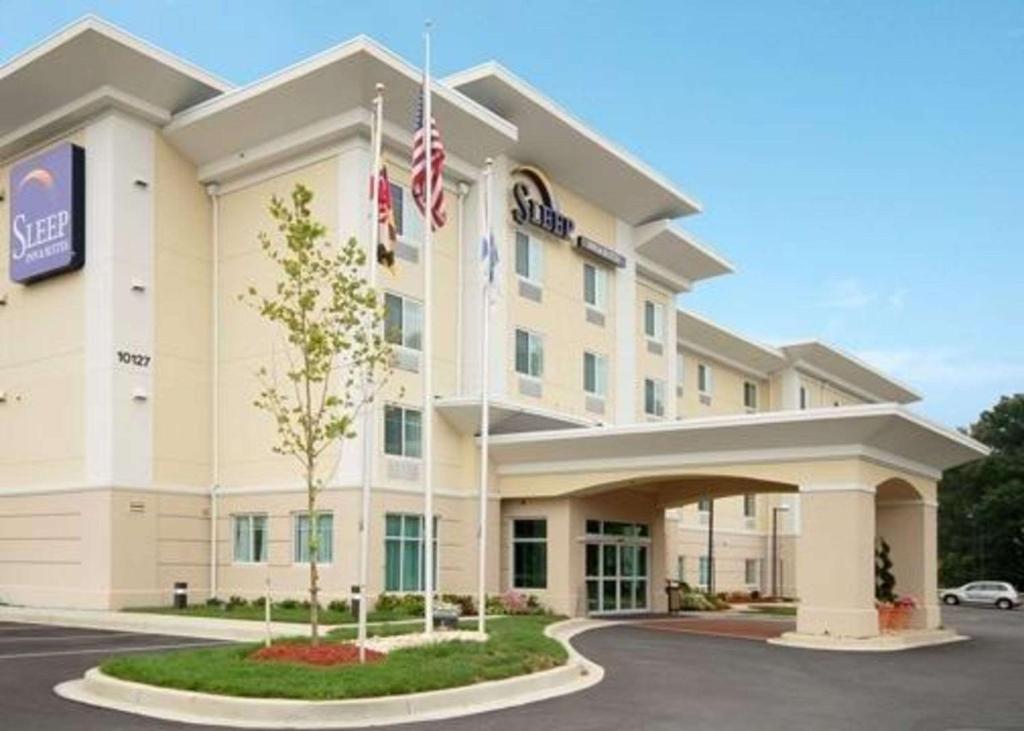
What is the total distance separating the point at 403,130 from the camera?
102 feet

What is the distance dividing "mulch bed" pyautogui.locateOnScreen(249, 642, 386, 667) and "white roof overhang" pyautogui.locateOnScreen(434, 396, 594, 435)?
48.0 feet

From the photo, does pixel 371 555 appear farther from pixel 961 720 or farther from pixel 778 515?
pixel 778 515

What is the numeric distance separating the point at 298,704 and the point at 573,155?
2596cm

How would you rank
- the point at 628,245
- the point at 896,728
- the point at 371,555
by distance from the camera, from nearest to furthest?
the point at 896,728, the point at 371,555, the point at 628,245

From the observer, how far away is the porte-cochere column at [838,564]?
26.0 m

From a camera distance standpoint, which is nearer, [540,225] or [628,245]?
[540,225]

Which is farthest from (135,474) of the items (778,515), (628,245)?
(778,515)

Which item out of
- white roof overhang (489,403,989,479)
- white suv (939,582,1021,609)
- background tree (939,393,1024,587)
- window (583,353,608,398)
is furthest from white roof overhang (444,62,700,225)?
background tree (939,393,1024,587)

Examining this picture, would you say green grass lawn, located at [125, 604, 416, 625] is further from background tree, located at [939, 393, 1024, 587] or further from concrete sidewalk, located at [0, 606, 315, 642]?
background tree, located at [939, 393, 1024, 587]

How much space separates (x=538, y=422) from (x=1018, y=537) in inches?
2293

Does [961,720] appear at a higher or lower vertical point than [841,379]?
lower

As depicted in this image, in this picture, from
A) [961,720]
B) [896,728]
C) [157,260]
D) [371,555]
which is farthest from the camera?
[157,260]

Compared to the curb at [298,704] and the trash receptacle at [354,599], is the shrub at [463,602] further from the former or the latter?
the curb at [298,704]

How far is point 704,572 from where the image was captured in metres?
50.7
